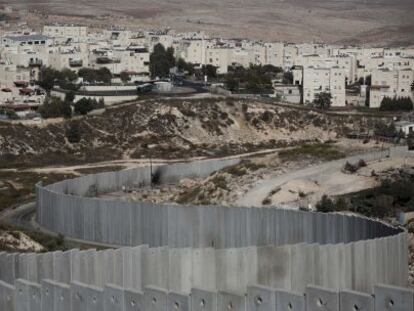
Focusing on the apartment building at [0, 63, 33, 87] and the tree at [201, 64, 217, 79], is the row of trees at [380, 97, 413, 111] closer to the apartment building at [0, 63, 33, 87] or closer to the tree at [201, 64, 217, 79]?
the tree at [201, 64, 217, 79]

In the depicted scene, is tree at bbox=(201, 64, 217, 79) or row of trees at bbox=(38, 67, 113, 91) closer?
row of trees at bbox=(38, 67, 113, 91)

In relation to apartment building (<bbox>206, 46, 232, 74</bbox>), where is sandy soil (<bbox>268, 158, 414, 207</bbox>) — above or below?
below

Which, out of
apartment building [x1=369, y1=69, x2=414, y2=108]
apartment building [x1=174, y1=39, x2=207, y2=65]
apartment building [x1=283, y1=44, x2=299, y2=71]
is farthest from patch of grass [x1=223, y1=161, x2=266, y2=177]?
apartment building [x1=283, y1=44, x2=299, y2=71]

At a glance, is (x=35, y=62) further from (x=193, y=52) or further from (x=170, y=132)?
(x=170, y=132)

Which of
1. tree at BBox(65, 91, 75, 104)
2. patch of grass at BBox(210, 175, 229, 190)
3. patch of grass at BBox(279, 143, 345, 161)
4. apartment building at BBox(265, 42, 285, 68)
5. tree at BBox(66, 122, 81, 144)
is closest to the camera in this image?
patch of grass at BBox(210, 175, 229, 190)

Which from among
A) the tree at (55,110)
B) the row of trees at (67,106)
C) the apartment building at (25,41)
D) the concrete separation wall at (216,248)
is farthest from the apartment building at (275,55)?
the concrete separation wall at (216,248)

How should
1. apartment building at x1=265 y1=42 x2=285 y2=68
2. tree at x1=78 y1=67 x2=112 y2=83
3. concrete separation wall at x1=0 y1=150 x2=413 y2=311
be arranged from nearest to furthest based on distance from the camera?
concrete separation wall at x1=0 y1=150 x2=413 y2=311, tree at x1=78 y1=67 x2=112 y2=83, apartment building at x1=265 y1=42 x2=285 y2=68

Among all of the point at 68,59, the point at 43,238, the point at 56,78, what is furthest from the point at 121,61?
the point at 43,238

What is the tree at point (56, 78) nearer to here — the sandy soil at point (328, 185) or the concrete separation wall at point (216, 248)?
the sandy soil at point (328, 185)
